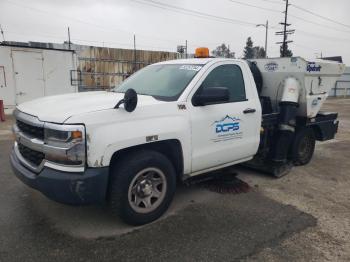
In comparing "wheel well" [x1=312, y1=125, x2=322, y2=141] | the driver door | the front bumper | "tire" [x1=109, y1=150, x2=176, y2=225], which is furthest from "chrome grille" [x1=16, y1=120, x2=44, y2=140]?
"wheel well" [x1=312, y1=125, x2=322, y2=141]

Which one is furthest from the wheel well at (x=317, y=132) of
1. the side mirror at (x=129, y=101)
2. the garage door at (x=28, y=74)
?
the garage door at (x=28, y=74)

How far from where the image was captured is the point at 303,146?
→ 6328 millimetres

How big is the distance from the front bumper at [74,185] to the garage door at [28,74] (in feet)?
38.4

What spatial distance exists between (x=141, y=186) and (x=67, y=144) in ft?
3.23

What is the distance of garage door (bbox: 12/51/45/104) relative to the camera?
13.3m

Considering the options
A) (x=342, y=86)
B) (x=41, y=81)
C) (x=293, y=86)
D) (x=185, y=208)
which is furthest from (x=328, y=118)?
(x=342, y=86)

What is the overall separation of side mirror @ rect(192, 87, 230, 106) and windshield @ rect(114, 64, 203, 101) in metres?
0.22

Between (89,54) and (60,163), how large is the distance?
13258 mm

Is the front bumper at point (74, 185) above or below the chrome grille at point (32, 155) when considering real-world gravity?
below

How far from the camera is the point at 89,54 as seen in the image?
1540 cm

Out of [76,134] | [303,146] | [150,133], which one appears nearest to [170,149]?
[150,133]

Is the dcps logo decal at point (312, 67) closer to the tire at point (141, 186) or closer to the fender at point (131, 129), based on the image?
the fender at point (131, 129)

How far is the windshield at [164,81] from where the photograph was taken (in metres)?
3.99

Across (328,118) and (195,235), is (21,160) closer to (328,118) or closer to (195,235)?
(195,235)
